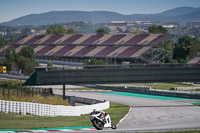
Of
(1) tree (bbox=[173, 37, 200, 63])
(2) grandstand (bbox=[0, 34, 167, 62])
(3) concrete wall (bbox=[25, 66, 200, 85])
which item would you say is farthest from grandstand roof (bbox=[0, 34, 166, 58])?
(3) concrete wall (bbox=[25, 66, 200, 85])

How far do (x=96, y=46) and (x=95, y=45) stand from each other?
101 centimetres

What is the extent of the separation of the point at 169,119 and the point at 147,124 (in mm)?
5393

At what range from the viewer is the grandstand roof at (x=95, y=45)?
486 ft

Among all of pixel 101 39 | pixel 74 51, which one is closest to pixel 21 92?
pixel 74 51

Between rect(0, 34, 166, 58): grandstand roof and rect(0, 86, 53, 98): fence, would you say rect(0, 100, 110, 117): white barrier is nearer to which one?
rect(0, 86, 53, 98): fence

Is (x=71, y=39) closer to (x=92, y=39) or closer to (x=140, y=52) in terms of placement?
(x=92, y=39)

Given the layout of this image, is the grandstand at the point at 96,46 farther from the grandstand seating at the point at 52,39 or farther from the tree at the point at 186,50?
the tree at the point at 186,50

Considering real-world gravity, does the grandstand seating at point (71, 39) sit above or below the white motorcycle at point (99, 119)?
below

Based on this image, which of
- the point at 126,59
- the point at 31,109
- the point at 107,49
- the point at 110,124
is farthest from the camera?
the point at 107,49

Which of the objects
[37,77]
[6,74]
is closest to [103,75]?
[37,77]

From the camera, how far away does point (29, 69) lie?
398 ft

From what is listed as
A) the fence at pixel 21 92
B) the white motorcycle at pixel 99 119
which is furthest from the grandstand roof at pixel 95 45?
the white motorcycle at pixel 99 119

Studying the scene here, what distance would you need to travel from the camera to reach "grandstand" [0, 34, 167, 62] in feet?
475

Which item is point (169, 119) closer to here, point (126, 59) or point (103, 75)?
point (103, 75)
